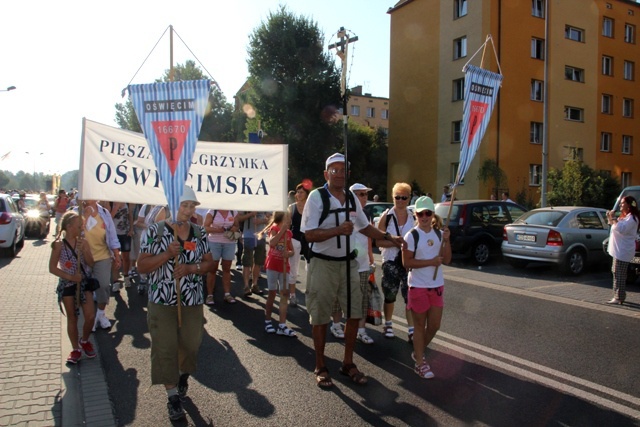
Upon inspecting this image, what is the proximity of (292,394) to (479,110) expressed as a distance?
3.56 m

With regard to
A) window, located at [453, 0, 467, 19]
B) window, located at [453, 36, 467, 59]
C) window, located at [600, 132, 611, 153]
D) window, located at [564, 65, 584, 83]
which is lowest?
window, located at [600, 132, 611, 153]

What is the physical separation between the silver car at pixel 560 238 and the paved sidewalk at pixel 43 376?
934 centimetres

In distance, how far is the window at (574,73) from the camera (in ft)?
102

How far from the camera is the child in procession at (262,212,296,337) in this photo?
21.2 feet

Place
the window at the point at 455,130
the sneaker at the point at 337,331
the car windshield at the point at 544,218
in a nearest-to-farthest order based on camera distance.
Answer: the sneaker at the point at 337,331, the car windshield at the point at 544,218, the window at the point at 455,130

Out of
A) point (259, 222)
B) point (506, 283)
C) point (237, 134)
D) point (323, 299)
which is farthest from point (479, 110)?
point (237, 134)

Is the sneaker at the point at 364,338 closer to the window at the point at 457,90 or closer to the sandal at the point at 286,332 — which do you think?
the sandal at the point at 286,332

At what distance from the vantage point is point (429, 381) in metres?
4.89

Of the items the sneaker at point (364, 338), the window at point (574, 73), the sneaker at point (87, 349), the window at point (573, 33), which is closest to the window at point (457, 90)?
the window at point (574, 73)

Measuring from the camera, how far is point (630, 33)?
114 feet

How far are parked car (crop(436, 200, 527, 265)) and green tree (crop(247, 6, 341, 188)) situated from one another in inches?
818

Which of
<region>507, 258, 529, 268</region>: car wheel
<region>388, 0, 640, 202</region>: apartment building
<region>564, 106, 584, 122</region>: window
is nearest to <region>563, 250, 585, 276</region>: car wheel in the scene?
<region>507, 258, 529, 268</region>: car wheel

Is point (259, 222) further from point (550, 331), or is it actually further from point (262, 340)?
point (550, 331)

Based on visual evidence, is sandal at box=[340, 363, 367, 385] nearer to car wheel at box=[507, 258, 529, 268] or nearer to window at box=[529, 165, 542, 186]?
car wheel at box=[507, 258, 529, 268]
